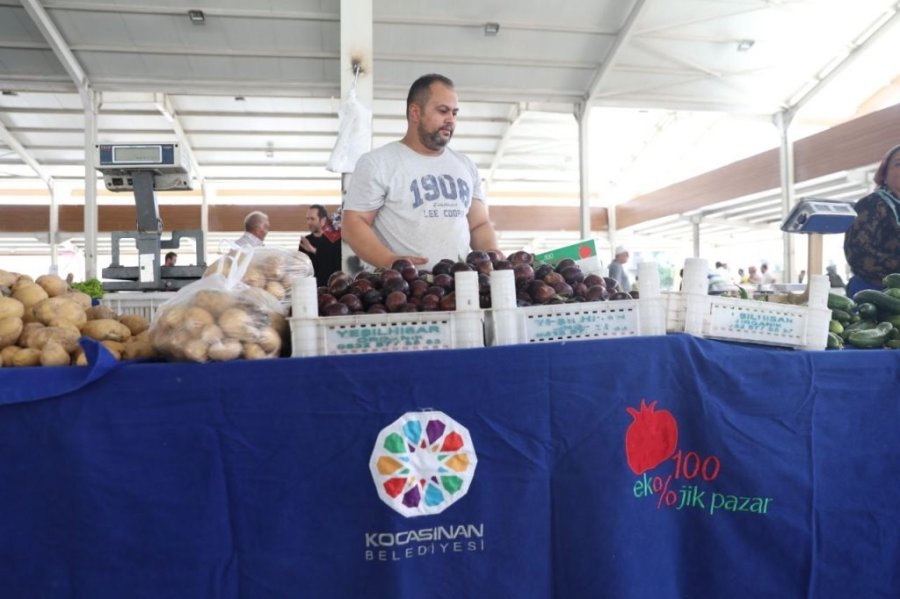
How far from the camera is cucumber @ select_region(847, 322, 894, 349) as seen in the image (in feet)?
6.40

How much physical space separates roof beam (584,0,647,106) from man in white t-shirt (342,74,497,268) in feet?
15.4

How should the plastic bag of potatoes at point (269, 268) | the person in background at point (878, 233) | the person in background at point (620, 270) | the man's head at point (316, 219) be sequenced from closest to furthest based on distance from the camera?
the plastic bag of potatoes at point (269, 268) < the person in background at point (878, 233) < the man's head at point (316, 219) < the person in background at point (620, 270)

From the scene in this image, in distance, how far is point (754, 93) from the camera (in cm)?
806

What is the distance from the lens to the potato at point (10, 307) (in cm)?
147

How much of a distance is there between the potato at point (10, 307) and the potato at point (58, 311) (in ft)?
0.13

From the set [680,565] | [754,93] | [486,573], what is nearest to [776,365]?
[680,565]

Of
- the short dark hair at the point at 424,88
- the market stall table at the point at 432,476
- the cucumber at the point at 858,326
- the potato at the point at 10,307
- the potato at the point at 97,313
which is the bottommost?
the market stall table at the point at 432,476

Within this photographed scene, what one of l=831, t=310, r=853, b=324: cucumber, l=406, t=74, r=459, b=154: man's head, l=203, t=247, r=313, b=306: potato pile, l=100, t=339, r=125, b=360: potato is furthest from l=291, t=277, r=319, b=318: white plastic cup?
l=831, t=310, r=853, b=324: cucumber

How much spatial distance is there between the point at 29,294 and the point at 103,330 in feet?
0.80

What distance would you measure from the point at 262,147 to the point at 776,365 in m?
9.96

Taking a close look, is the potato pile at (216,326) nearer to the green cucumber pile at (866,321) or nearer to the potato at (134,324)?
the potato at (134,324)

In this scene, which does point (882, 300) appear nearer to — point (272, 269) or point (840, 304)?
point (840, 304)

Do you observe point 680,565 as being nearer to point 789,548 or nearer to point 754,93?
point 789,548

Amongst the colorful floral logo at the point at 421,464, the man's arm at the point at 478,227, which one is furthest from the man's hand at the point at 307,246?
the colorful floral logo at the point at 421,464
